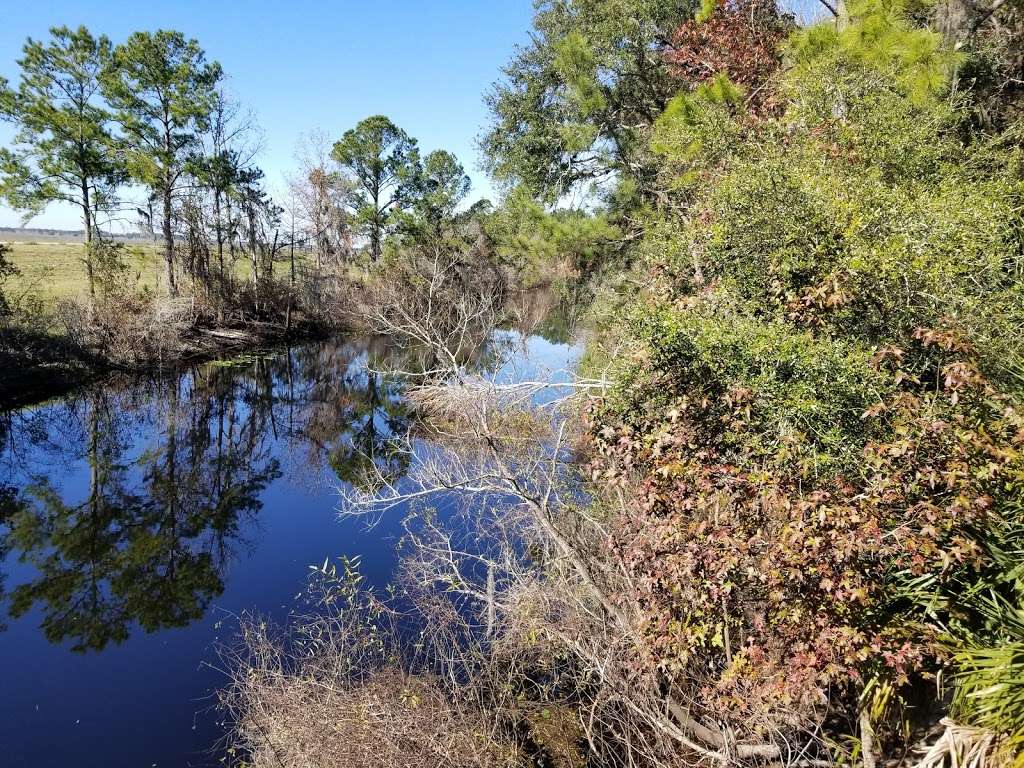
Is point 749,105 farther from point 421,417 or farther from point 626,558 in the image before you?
point 421,417

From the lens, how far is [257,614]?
29.9 feet

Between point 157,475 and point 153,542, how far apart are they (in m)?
3.33

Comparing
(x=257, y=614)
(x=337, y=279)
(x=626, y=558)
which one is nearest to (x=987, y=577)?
(x=626, y=558)

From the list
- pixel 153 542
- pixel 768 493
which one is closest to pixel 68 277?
pixel 153 542

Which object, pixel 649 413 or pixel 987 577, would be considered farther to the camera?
pixel 649 413

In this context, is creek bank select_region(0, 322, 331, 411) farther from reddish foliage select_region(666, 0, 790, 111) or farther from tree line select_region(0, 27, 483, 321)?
reddish foliage select_region(666, 0, 790, 111)

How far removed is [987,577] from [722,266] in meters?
3.22

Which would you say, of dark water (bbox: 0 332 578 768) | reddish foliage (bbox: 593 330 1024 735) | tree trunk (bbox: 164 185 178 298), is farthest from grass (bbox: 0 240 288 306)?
reddish foliage (bbox: 593 330 1024 735)

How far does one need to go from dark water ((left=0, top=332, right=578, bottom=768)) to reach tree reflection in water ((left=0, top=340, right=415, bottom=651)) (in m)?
0.04

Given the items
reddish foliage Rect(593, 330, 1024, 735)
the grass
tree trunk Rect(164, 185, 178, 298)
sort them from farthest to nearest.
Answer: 1. tree trunk Rect(164, 185, 178, 298)
2. the grass
3. reddish foliage Rect(593, 330, 1024, 735)

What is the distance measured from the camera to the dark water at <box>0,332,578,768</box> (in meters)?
7.11

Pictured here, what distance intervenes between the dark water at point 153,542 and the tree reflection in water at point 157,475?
0.04m

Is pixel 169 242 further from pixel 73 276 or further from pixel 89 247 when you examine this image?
pixel 73 276

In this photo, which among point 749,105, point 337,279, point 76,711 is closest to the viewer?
point 76,711
